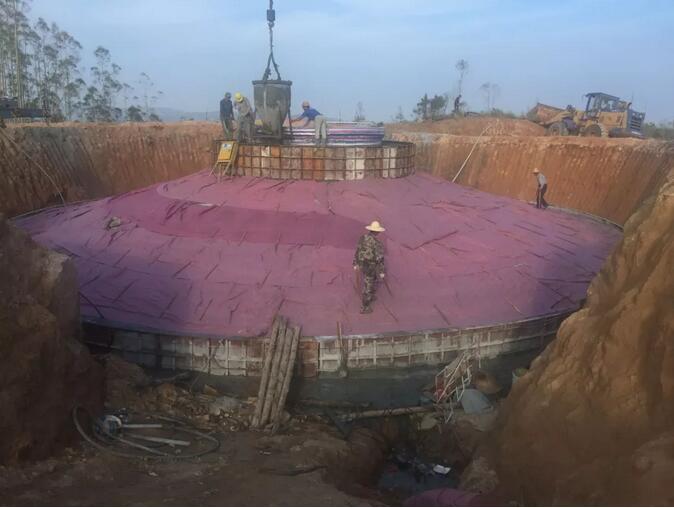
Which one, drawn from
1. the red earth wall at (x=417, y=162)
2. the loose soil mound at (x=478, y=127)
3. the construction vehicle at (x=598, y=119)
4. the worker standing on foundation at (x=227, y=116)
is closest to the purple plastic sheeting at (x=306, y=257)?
the worker standing on foundation at (x=227, y=116)

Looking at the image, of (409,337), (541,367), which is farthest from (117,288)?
(541,367)

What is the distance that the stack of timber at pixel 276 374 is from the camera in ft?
23.1

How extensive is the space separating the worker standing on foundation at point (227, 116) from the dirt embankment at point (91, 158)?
6.00m

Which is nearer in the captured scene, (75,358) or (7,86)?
(75,358)

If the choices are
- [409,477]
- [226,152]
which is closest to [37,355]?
[409,477]

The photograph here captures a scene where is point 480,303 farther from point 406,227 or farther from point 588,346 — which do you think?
point 588,346

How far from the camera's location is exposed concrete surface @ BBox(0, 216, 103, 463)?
5.05 meters

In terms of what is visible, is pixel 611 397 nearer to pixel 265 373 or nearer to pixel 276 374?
pixel 276 374

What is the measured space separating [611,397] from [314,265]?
5277 millimetres

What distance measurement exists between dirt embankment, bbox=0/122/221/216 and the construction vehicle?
1291 centimetres

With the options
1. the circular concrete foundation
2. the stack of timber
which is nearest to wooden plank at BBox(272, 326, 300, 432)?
the stack of timber

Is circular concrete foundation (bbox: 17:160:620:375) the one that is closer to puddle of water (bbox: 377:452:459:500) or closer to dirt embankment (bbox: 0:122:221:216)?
puddle of water (bbox: 377:452:459:500)

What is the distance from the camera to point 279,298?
836 centimetres

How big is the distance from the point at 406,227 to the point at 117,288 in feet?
15.6
